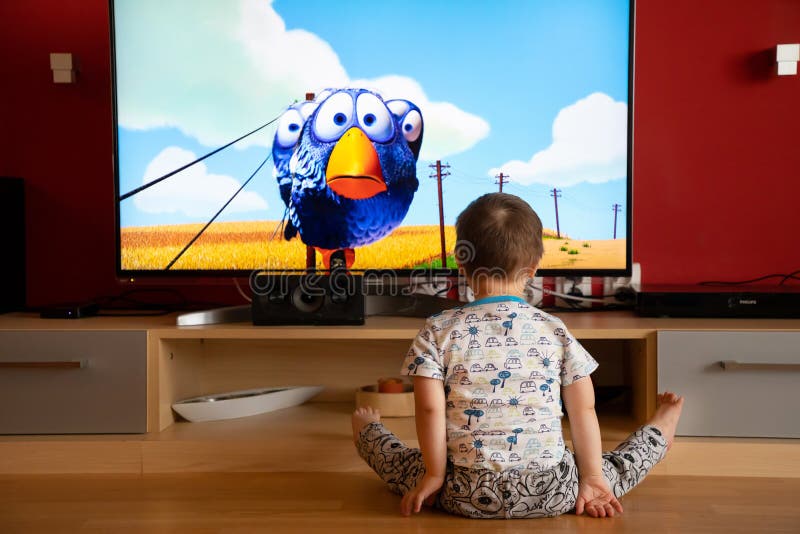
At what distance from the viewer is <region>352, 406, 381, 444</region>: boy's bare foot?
1.91m

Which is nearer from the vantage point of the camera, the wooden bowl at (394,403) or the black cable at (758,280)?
the wooden bowl at (394,403)

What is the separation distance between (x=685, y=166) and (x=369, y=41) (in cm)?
106

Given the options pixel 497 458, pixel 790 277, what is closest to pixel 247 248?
pixel 497 458

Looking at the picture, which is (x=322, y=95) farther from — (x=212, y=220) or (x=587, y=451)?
(x=587, y=451)

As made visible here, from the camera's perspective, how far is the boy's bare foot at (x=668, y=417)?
1845 mm

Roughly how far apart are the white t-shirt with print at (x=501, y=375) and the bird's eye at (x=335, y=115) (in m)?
0.88

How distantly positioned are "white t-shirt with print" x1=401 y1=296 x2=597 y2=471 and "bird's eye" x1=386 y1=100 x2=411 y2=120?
0.86m

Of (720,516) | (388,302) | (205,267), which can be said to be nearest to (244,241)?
(205,267)

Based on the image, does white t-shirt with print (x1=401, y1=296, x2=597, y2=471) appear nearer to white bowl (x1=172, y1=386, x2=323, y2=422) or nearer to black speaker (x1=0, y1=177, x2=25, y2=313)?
white bowl (x1=172, y1=386, x2=323, y2=422)

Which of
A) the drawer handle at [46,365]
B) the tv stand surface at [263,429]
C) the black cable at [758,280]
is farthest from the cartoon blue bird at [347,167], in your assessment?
the black cable at [758,280]

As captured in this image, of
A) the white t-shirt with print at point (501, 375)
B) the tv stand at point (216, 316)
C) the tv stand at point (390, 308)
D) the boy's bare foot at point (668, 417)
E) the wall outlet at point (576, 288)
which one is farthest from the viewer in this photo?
the wall outlet at point (576, 288)

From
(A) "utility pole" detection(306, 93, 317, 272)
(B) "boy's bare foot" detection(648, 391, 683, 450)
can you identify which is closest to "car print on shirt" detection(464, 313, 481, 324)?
(B) "boy's bare foot" detection(648, 391, 683, 450)

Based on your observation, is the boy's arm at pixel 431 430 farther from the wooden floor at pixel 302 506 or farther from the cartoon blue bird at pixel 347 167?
the cartoon blue bird at pixel 347 167

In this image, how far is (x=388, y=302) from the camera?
2.35m
